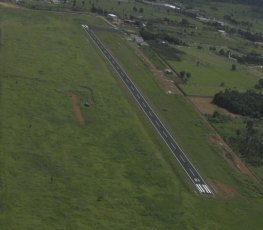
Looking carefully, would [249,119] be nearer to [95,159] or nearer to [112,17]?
[95,159]

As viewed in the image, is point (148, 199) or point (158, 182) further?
point (158, 182)

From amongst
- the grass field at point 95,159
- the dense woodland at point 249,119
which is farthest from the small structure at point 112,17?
the dense woodland at point 249,119

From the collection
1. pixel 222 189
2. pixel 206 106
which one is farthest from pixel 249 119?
pixel 222 189

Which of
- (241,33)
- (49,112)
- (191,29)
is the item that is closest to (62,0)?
(191,29)

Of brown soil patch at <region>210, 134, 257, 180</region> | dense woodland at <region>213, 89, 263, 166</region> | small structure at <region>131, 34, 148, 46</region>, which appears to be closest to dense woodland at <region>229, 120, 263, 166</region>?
dense woodland at <region>213, 89, 263, 166</region>

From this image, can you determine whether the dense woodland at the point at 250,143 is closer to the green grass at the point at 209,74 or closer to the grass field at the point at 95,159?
the grass field at the point at 95,159

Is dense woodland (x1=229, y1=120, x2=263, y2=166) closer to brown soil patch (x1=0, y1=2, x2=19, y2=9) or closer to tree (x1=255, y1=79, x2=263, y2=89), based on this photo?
tree (x1=255, y1=79, x2=263, y2=89)

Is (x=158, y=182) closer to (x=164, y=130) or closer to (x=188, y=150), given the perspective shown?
(x=188, y=150)
